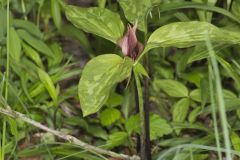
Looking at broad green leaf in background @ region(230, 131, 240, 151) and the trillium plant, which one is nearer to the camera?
the trillium plant

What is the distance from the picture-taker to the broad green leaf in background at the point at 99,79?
93cm

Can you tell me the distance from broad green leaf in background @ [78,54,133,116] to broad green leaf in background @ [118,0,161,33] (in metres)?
0.10

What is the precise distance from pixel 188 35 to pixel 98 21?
19cm

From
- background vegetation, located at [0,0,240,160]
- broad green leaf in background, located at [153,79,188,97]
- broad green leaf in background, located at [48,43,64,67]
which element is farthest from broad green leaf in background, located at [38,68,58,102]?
broad green leaf in background, located at [153,79,188,97]

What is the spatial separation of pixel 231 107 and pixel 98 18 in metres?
0.40

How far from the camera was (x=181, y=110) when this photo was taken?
4.61 feet

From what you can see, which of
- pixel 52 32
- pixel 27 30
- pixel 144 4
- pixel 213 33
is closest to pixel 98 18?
pixel 144 4

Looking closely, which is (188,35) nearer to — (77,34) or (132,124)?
(132,124)

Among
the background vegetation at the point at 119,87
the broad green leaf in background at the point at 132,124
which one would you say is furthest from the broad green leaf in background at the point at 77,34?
the broad green leaf in background at the point at 132,124

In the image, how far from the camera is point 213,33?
3.10ft

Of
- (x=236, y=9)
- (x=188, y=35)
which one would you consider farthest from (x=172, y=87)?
(x=188, y=35)

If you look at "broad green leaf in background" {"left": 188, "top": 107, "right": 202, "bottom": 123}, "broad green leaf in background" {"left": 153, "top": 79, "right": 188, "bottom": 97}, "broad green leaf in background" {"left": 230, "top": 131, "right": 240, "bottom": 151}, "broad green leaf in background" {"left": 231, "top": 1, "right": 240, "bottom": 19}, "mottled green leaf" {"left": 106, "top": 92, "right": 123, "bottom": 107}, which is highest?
"broad green leaf in background" {"left": 231, "top": 1, "right": 240, "bottom": 19}

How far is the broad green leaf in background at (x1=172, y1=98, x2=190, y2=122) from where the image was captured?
140cm

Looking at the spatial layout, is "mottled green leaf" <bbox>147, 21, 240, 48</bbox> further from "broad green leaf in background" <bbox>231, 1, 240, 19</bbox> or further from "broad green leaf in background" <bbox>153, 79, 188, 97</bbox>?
"broad green leaf in background" <bbox>153, 79, 188, 97</bbox>
